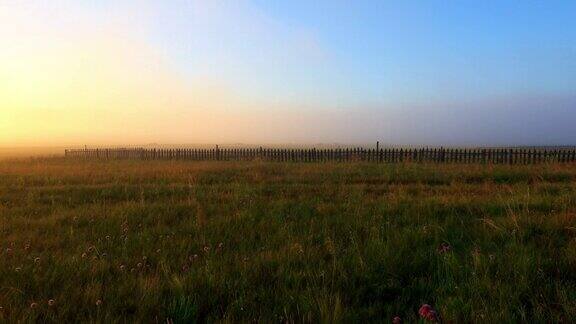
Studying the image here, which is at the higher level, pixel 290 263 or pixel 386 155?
pixel 386 155

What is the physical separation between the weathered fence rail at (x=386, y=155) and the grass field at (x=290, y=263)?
18.8 m

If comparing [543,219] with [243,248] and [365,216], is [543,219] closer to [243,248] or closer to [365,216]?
[365,216]

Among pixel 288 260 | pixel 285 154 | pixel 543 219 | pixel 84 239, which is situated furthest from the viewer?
pixel 285 154

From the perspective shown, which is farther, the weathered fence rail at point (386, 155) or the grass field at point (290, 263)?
the weathered fence rail at point (386, 155)

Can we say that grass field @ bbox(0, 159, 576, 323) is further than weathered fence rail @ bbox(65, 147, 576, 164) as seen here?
No

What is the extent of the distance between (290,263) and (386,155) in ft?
84.4

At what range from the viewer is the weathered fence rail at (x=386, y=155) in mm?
24516

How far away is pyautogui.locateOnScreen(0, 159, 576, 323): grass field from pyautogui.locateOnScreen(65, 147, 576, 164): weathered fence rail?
18840mm

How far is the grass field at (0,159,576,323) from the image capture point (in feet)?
9.14

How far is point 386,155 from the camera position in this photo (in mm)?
28594

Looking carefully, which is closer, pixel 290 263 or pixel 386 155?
pixel 290 263

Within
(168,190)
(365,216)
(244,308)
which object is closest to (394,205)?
(365,216)

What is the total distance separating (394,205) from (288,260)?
11.8ft

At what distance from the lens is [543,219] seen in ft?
17.6
